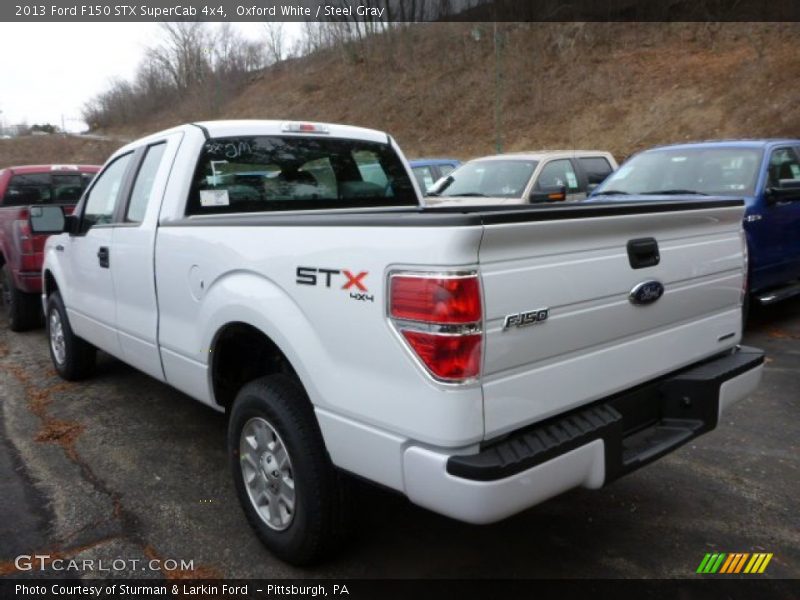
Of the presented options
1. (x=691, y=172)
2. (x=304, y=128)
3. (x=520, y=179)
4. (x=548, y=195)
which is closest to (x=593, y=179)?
(x=520, y=179)

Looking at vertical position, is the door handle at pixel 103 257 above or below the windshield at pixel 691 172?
below

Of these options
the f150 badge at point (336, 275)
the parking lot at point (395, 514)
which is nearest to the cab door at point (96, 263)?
the parking lot at point (395, 514)

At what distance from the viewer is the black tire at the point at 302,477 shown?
102 inches

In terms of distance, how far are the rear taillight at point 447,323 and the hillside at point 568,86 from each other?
1961 centimetres

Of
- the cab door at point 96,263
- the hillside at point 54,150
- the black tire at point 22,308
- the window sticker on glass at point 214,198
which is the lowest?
the black tire at point 22,308

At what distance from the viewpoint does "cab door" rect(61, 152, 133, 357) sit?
14.2ft

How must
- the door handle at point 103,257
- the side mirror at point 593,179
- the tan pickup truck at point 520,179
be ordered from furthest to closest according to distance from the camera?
the side mirror at point 593,179, the tan pickup truck at point 520,179, the door handle at point 103,257

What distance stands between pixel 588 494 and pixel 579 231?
176 centimetres

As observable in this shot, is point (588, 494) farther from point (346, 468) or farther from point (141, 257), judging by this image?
point (141, 257)

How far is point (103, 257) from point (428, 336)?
10.1ft

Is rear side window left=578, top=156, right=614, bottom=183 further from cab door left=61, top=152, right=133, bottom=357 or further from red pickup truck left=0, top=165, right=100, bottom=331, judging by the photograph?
cab door left=61, top=152, right=133, bottom=357

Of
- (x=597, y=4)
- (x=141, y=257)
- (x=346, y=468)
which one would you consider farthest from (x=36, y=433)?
(x=597, y=4)

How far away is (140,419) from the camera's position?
466 cm

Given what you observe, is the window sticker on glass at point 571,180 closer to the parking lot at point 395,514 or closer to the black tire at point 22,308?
the parking lot at point 395,514
